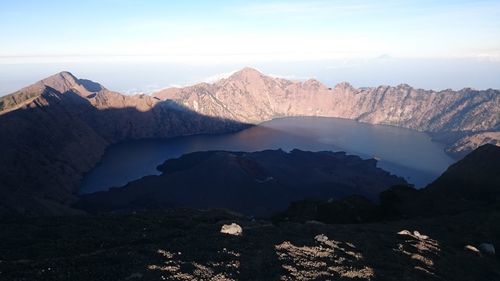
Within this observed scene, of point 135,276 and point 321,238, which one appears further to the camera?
point 321,238

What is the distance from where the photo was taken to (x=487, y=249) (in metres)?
45.9

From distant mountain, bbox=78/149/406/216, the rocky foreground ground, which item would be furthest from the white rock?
distant mountain, bbox=78/149/406/216

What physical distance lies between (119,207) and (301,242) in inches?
3896

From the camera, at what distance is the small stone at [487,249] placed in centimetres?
4562

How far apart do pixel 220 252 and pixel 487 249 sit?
28.8 meters

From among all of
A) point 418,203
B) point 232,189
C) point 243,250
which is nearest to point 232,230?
point 243,250

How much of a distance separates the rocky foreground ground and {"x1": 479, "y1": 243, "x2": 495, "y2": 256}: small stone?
1.00m

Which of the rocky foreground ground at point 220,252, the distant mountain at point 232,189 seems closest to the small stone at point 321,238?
the rocky foreground ground at point 220,252

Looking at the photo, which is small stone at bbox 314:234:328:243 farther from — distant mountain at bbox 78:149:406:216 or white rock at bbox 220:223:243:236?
distant mountain at bbox 78:149:406:216

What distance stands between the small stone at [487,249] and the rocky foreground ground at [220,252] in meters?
1.00

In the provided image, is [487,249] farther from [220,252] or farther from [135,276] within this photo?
[135,276]

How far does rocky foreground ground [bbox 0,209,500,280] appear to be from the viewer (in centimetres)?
2864

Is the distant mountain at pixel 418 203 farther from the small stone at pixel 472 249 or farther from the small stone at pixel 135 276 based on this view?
the small stone at pixel 135 276

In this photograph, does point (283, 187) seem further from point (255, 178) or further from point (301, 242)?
point (301, 242)
